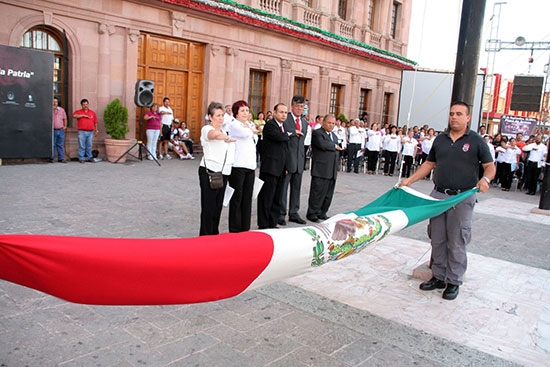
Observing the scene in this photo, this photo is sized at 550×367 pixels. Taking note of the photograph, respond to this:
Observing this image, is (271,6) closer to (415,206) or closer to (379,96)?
(379,96)

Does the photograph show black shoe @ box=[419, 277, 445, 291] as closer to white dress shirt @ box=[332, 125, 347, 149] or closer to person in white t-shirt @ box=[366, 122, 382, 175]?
white dress shirt @ box=[332, 125, 347, 149]

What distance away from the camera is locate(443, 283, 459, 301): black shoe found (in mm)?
4871

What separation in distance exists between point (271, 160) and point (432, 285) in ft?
10.0

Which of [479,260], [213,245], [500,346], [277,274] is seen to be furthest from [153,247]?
[479,260]

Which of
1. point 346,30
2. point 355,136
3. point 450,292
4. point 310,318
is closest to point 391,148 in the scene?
point 355,136

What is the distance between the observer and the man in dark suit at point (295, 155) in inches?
298

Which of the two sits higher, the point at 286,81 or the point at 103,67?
the point at 286,81

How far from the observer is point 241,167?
6398mm

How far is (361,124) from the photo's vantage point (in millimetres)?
17984

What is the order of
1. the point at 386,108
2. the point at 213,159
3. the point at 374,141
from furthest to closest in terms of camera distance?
the point at 386,108 → the point at 374,141 → the point at 213,159

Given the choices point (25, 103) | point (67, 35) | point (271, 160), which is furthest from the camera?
point (67, 35)

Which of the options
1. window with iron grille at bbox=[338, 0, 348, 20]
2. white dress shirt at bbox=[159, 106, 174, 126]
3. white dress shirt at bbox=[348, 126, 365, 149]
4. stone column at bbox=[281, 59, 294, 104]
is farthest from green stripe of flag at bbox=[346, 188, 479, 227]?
window with iron grille at bbox=[338, 0, 348, 20]

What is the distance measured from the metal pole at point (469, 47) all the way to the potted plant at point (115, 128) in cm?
1018

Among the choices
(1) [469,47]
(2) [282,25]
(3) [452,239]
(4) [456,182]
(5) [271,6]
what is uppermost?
(5) [271,6]
